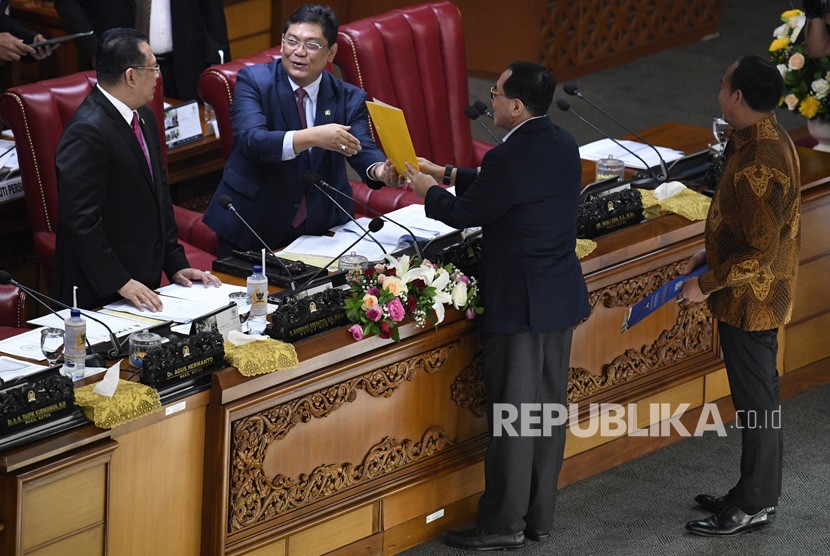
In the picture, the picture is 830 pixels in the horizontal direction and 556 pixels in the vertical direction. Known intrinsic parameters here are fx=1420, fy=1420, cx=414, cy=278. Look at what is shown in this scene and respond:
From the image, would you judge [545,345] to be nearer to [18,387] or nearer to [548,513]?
[548,513]

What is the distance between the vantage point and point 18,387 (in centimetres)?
319

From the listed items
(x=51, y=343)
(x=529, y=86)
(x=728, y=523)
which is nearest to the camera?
(x=51, y=343)

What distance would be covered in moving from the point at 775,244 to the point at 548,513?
101 centimetres

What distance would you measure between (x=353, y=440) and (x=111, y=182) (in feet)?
3.29

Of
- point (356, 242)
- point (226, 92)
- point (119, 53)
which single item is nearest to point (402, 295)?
point (356, 242)

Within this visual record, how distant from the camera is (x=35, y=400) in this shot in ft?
10.5

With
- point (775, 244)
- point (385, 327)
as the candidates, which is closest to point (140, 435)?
point (385, 327)

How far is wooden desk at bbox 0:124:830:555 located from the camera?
133 inches

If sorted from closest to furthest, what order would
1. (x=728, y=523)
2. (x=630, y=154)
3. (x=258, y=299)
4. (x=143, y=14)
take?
(x=258, y=299), (x=728, y=523), (x=630, y=154), (x=143, y=14)

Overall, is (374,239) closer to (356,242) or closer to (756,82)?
(356,242)

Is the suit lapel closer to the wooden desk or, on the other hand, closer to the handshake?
the wooden desk

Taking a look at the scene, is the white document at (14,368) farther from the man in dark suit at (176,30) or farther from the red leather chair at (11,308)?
the man in dark suit at (176,30)

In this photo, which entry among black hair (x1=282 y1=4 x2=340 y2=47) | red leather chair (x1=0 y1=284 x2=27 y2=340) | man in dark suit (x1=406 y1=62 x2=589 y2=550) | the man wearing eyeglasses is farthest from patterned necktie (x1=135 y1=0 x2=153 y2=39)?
man in dark suit (x1=406 y1=62 x2=589 y2=550)

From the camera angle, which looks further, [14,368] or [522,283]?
[522,283]
